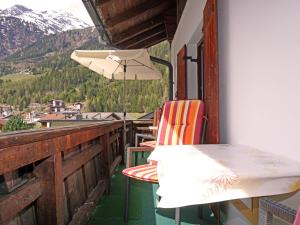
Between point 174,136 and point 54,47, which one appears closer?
point 174,136

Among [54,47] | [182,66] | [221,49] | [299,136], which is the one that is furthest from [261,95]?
[54,47]

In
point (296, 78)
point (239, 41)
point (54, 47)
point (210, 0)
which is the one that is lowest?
point (296, 78)

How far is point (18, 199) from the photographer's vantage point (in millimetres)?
1426

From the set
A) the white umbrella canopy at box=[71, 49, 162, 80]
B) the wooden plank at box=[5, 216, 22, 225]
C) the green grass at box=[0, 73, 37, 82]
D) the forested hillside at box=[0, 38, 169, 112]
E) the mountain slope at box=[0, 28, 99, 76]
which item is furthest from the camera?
the mountain slope at box=[0, 28, 99, 76]

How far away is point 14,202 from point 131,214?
1765 mm

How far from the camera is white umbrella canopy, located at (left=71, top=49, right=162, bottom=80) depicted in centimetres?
541

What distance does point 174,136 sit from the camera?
3096 mm

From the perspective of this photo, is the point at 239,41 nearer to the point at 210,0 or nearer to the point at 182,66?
the point at 210,0

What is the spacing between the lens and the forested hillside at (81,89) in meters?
15.0

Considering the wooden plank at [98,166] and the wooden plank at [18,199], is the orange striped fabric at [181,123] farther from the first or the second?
the wooden plank at [18,199]

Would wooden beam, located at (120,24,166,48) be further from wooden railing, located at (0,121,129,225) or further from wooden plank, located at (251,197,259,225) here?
wooden plank, located at (251,197,259,225)

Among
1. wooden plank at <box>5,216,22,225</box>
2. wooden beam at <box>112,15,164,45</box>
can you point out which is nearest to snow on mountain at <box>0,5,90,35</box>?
wooden beam at <box>112,15,164,45</box>

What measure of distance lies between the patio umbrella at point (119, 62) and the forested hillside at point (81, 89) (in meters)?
4.73

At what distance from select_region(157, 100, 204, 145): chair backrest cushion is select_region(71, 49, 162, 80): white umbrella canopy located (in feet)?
8.11
